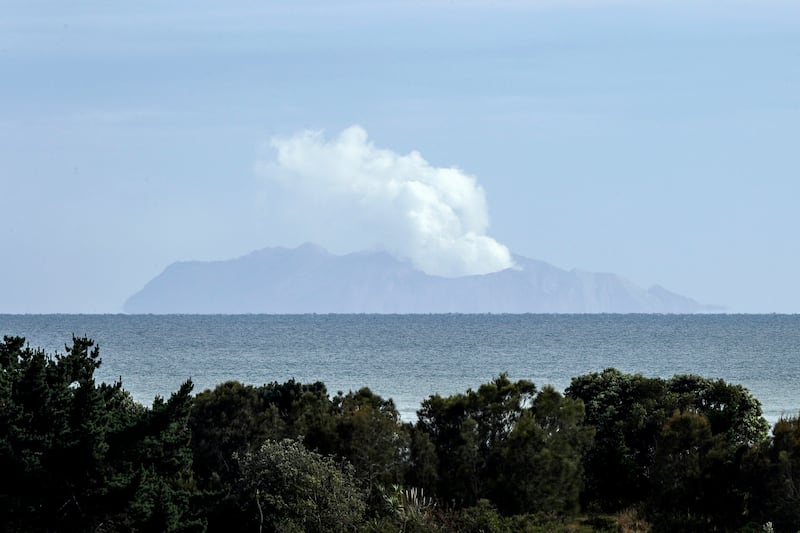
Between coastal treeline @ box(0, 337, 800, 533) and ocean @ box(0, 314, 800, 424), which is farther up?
ocean @ box(0, 314, 800, 424)

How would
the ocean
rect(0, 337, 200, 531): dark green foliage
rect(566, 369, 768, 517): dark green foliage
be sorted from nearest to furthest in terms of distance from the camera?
1. rect(0, 337, 200, 531): dark green foliage
2. rect(566, 369, 768, 517): dark green foliage
3. the ocean

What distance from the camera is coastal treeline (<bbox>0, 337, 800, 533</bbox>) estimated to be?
950 inches

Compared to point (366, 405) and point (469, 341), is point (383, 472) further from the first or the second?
point (469, 341)

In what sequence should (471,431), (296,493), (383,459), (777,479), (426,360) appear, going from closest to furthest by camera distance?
(296,493)
(777,479)
(383,459)
(471,431)
(426,360)

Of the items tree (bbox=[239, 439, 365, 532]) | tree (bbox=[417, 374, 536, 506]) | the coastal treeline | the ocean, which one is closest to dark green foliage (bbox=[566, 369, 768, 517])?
the coastal treeline

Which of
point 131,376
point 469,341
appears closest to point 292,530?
point 131,376

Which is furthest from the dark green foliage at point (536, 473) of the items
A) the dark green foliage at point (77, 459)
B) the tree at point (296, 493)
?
the dark green foliage at point (77, 459)

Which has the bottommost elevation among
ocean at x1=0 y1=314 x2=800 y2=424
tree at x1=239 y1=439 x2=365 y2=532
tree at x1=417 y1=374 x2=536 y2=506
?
tree at x1=239 y1=439 x2=365 y2=532

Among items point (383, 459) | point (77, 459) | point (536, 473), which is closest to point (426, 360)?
point (383, 459)

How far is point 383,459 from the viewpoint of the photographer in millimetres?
27953

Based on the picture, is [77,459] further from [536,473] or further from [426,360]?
[426,360]

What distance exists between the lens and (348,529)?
25359 mm

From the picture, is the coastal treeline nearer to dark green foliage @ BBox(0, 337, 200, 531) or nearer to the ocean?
dark green foliage @ BBox(0, 337, 200, 531)

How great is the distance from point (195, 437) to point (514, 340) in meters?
109
